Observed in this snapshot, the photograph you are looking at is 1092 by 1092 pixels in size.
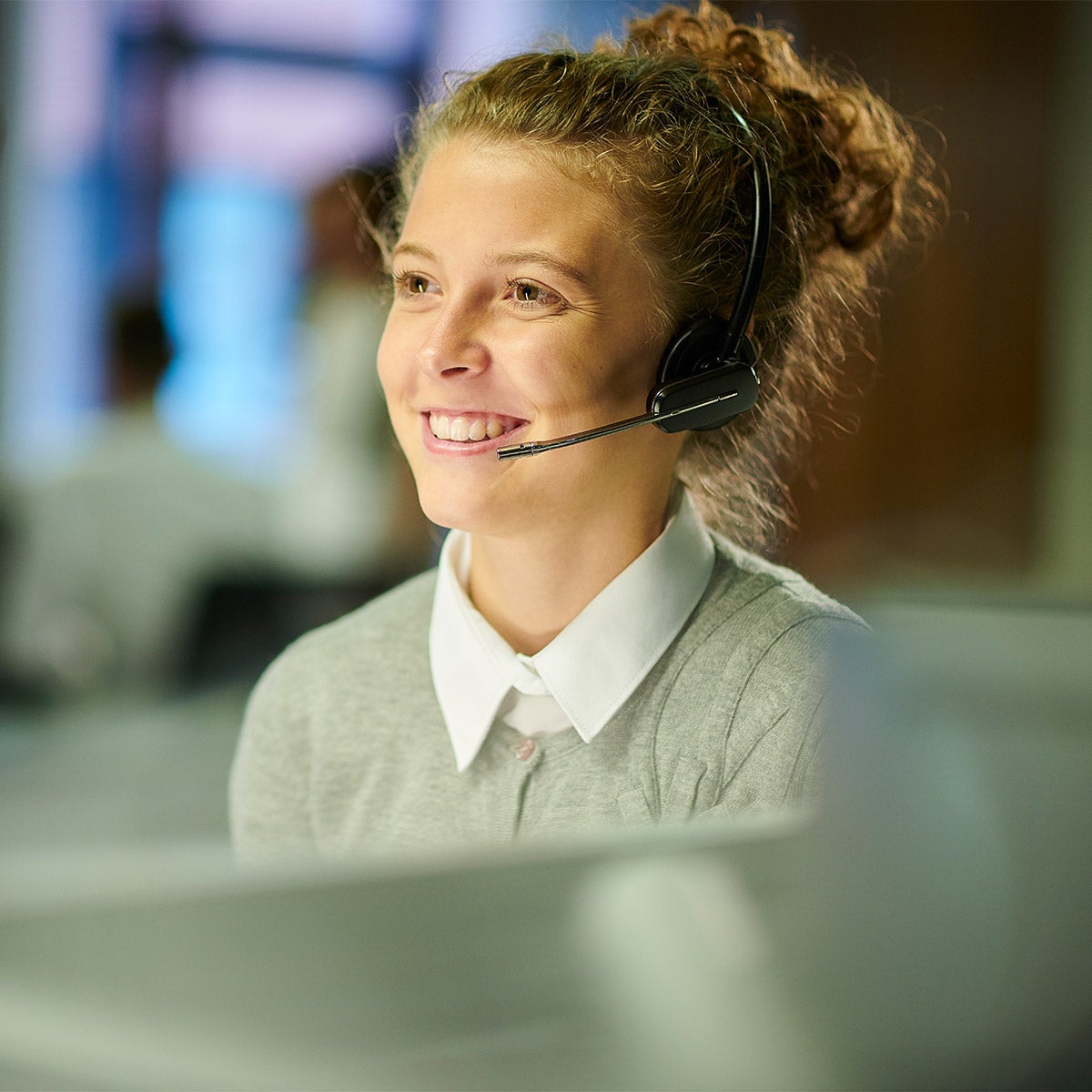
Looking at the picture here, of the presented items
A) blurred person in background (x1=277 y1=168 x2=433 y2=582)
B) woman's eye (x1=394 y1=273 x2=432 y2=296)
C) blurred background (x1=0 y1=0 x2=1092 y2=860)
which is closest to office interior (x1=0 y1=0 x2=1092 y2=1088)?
blurred background (x1=0 y1=0 x2=1092 y2=860)

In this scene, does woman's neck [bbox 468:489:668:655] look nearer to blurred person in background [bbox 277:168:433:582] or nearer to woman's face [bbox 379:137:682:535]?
woman's face [bbox 379:137:682:535]

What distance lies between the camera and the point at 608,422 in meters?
0.50

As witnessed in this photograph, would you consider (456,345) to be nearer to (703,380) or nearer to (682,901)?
(703,380)

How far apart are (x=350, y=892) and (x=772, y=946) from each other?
0.51 feet

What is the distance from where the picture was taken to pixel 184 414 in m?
3.14

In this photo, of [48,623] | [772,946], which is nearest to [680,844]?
[772,946]

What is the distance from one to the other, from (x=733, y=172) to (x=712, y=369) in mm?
80

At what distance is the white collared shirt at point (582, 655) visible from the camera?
1.66ft

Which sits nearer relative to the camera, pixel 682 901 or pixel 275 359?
pixel 682 901

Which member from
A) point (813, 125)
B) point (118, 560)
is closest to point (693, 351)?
point (813, 125)

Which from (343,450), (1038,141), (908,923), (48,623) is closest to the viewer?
(908,923)

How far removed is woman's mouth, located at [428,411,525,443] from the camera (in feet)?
1.61

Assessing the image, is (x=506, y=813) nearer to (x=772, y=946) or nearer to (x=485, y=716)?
(x=485, y=716)

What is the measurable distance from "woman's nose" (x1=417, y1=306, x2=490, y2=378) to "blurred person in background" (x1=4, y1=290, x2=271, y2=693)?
1527 mm
